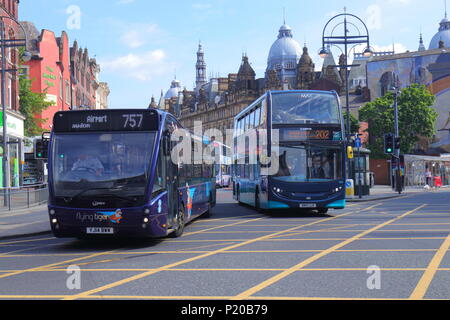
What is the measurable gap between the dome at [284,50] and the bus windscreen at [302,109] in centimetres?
11117

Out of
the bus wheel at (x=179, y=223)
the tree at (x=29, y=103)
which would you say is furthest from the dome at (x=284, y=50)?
the bus wheel at (x=179, y=223)

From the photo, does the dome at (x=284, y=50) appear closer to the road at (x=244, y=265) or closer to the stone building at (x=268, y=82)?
the stone building at (x=268, y=82)

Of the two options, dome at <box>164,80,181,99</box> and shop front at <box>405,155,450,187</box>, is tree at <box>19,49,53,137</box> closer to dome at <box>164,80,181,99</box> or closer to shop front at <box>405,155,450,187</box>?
shop front at <box>405,155,450,187</box>

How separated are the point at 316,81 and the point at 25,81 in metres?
70.8

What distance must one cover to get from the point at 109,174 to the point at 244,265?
12.8 ft

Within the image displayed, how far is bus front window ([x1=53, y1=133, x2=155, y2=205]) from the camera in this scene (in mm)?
12242

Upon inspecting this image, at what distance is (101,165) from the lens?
12367 mm

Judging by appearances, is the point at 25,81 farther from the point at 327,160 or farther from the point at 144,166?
the point at 144,166

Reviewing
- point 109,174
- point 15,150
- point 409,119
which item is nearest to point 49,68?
point 15,150

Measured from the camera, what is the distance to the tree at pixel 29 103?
5181 centimetres

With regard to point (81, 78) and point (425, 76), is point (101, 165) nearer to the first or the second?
point (81, 78)

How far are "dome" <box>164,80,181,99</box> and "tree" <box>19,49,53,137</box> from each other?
139m

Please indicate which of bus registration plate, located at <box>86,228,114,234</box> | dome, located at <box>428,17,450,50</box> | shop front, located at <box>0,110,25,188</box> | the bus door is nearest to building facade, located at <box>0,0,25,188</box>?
shop front, located at <box>0,110,25,188</box>

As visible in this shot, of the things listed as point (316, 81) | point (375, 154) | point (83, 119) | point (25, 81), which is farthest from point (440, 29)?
point (83, 119)
